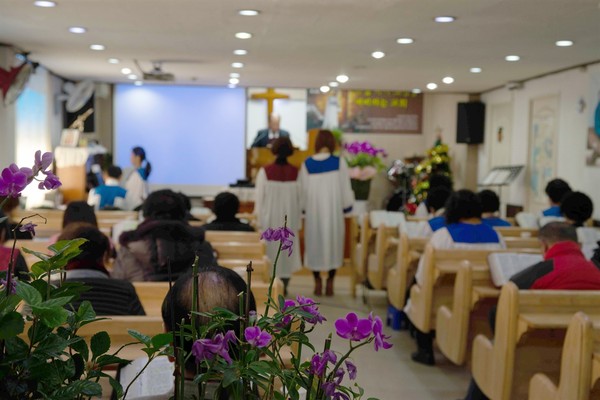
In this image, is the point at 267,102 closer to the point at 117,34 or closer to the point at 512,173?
the point at 512,173

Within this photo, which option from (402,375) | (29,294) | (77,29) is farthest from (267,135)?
(29,294)

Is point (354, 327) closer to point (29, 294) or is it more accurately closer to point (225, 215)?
point (29, 294)

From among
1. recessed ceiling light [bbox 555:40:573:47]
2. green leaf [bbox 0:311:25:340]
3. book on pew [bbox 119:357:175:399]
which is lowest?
book on pew [bbox 119:357:175:399]

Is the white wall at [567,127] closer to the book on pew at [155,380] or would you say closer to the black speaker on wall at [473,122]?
the black speaker on wall at [473,122]

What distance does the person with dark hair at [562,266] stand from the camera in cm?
360

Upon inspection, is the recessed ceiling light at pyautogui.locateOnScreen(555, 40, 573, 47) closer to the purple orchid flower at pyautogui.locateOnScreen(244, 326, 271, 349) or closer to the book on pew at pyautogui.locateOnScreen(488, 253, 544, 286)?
the book on pew at pyautogui.locateOnScreen(488, 253, 544, 286)

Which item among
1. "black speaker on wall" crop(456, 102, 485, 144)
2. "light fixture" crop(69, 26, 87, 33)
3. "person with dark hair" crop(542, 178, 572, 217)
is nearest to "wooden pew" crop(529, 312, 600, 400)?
"person with dark hair" crop(542, 178, 572, 217)

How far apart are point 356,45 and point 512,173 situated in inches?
151

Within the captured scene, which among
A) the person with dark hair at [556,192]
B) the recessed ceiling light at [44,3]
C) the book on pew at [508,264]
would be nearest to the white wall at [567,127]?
the person with dark hair at [556,192]

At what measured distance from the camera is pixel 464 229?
5.20 m

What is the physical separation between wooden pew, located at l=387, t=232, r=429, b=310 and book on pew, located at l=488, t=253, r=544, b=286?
1.32 m

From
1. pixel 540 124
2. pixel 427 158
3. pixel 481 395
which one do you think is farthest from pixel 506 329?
pixel 427 158

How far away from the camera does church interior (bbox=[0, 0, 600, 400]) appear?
13.4ft

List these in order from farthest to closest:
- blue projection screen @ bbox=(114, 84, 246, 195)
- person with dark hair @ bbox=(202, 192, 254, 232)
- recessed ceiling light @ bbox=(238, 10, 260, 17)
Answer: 1. blue projection screen @ bbox=(114, 84, 246, 195)
2. person with dark hair @ bbox=(202, 192, 254, 232)
3. recessed ceiling light @ bbox=(238, 10, 260, 17)
